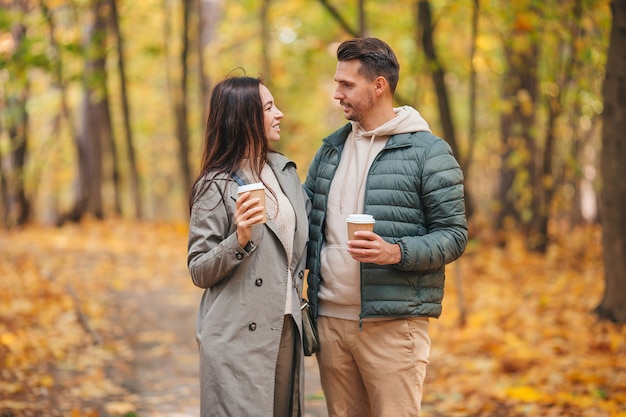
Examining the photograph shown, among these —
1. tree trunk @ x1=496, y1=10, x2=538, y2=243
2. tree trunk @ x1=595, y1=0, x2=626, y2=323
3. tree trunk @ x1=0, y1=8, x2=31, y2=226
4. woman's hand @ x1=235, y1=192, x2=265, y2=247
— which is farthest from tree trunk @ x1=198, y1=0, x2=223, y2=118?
woman's hand @ x1=235, y1=192, x2=265, y2=247

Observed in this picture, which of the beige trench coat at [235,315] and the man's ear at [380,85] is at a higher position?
the man's ear at [380,85]

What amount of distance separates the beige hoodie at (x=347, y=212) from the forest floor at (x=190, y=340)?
2.59m

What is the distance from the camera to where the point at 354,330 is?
3.47m

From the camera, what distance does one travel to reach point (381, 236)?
11.1 feet

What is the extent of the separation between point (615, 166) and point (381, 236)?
4582 millimetres

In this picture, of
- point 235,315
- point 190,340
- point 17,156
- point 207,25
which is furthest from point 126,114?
point 235,315

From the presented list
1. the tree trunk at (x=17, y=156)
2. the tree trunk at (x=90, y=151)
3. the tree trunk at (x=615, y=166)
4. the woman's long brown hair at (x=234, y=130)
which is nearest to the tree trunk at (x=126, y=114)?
the tree trunk at (x=90, y=151)

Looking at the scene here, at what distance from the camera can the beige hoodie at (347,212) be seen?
136 inches

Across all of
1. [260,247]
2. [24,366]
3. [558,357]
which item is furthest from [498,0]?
[260,247]

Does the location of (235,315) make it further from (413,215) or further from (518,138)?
(518,138)

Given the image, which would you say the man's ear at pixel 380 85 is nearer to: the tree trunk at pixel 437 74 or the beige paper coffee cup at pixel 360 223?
the beige paper coffee cup at pixel 360 223

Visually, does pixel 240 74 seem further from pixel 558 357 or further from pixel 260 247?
pixel 558 357

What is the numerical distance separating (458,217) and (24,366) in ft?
15.6

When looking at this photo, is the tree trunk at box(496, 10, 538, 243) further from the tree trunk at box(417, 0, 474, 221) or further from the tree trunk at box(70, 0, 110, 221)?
the tree trunk at box(70, 0, 110, 221)
